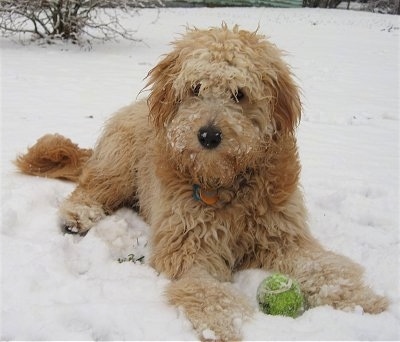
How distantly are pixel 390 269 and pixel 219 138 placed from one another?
1.39 metres

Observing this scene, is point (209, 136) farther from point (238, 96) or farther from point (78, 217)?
point (78, 217)

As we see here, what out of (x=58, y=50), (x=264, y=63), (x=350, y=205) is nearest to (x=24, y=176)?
(x=264, y=63)

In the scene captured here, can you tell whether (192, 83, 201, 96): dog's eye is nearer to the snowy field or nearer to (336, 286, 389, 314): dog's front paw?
the snowy field

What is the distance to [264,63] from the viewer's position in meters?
2.96

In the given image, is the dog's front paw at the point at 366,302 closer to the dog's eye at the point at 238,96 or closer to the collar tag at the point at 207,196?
the collar tag at the point at 207,196

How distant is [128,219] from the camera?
3887 mm

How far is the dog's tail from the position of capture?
427 cm

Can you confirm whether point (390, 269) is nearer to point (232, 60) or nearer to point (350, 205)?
point (350, 205)

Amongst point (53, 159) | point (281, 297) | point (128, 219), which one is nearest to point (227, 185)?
point (281, 297)

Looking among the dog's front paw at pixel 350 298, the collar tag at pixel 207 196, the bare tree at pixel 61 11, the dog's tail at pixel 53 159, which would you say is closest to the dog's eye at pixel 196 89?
the collar tag at pixel 207 196

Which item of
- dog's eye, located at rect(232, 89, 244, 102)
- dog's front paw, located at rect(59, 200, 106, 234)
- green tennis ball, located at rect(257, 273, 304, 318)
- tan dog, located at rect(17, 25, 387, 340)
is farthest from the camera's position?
dog's front paw, located at rect(59, 200, 106, 234)

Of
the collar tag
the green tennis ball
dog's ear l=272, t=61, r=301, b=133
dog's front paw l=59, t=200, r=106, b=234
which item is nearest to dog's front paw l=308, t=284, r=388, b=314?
Answer: the green tennis ball

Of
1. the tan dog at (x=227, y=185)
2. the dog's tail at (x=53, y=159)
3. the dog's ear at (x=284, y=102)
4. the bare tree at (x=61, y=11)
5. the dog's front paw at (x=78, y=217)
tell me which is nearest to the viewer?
the tan dog at (x=227, y=185)

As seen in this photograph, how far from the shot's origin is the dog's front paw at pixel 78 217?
3.57 metres
